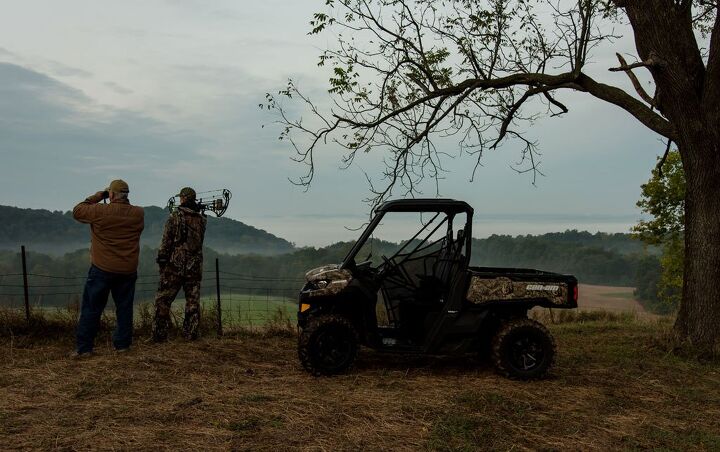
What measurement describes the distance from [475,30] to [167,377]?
8306 millimetres

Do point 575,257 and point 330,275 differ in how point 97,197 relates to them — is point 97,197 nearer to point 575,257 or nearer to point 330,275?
point 330,275

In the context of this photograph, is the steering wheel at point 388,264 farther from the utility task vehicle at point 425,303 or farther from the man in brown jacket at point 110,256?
the man in brown jacket at point 110,256

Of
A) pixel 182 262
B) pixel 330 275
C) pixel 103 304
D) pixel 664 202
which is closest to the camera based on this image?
pixel 330 275

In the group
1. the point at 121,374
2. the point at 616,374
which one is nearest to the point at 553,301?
the point at 616,374

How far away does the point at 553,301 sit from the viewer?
24.4ft

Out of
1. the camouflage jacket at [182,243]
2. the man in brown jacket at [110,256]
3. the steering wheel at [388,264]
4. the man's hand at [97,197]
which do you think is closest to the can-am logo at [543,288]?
the steering wheel at [388,264]

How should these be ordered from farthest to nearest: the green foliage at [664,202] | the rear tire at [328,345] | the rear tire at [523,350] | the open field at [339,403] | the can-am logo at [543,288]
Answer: the green foliage at [664,202] → the can-am logo at [543,288] → the rear tire at [523,350] → the rear tire at [328,345] → the open field at [339,403]

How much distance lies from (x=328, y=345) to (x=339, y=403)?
1.31 metres

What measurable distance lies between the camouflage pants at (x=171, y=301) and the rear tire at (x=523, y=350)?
4.65 meters

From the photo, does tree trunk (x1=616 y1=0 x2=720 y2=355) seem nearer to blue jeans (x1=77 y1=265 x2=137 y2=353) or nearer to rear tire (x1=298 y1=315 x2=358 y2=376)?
rear tire (x1=298 y1=315 x2=358 y2=376)

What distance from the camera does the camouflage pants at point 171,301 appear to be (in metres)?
9.27

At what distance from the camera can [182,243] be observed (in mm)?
9242

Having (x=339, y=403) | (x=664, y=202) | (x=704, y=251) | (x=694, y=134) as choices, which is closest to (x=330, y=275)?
(x=339, y=403)

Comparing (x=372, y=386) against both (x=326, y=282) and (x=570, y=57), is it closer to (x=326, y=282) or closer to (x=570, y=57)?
(x=326, y=282)
